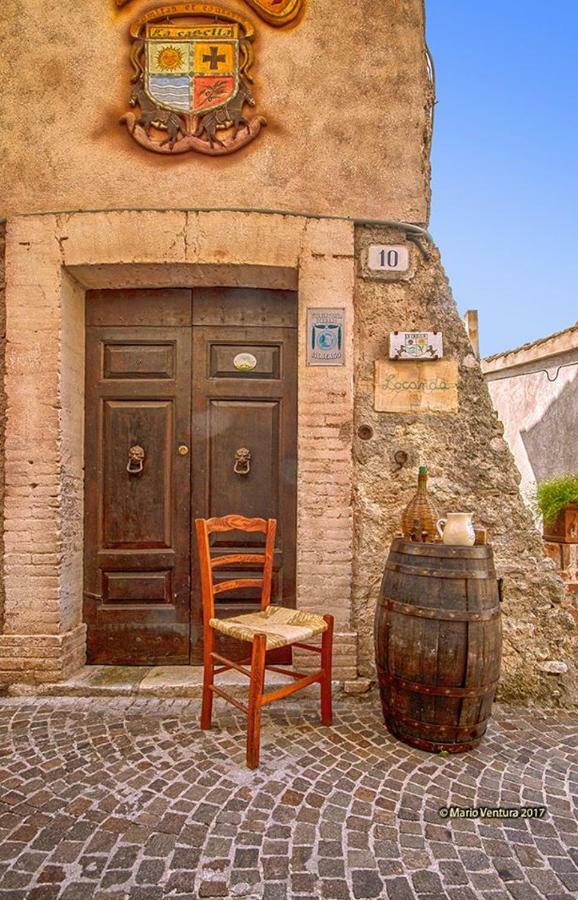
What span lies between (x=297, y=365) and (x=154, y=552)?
5.30ft

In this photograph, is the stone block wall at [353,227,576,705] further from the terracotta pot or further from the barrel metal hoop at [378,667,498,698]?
the barrel metal hoop at [378,667,498,698]

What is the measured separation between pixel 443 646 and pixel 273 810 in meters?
1.05

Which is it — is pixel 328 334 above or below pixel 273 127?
below

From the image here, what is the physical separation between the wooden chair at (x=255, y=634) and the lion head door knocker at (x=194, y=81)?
8.18 feet

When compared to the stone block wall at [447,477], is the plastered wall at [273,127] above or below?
above

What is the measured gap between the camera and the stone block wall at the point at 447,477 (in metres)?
3.17

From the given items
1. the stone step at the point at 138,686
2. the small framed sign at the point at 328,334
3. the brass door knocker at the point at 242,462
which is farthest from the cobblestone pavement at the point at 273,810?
the small framed sign at the point at 328,334

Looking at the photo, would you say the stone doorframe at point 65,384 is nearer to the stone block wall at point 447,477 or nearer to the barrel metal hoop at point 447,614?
the stone block wall at point 447,477

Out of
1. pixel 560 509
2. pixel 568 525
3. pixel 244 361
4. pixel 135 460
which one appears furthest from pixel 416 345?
pixel 135 460

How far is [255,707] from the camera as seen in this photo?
2383 millimetres

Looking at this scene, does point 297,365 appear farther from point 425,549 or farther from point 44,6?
point 44,6

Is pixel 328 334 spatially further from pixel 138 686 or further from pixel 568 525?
pixel 138 686

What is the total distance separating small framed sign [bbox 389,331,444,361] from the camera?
3254 mm

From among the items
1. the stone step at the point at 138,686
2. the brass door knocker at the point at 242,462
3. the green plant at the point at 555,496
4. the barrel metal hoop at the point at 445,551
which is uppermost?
the brass door knocker at the point at 242,462
